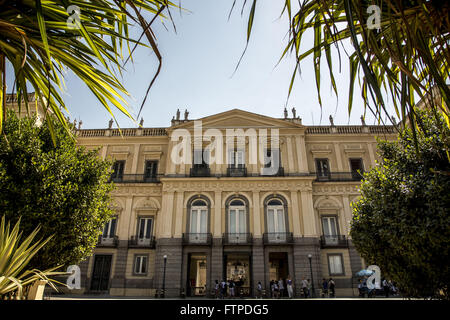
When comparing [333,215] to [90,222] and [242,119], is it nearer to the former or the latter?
[242,119]

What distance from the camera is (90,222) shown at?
8773 mm

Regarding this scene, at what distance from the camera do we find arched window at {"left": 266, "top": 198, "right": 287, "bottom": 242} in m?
18.2

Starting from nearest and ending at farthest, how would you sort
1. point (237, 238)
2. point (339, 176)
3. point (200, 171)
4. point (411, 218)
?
1. point (411, 218)
2. point (237, 238)
3. point (200, 171)
4. point (339, 176)

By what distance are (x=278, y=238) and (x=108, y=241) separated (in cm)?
1124

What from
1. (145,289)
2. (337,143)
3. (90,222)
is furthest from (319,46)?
(337,143)

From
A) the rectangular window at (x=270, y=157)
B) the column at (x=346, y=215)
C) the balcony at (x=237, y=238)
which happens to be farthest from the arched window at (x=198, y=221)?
the column at (x=346, y=215)

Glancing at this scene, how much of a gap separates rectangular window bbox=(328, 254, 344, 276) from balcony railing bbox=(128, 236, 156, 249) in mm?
11436

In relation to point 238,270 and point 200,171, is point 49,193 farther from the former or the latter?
point 238,270

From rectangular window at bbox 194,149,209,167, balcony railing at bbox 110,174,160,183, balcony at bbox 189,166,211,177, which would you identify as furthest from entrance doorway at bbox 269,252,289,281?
balcony railing at bbox 110,174,160,183

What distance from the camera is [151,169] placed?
2133cm

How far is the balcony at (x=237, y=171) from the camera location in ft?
65.4

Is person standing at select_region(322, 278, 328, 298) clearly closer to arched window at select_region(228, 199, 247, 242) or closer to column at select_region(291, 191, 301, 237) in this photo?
column at select_region(291, 191, 301, 237)

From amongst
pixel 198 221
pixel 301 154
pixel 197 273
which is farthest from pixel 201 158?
pixel 197 273

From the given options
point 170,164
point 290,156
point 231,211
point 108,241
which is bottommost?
point 108,241
